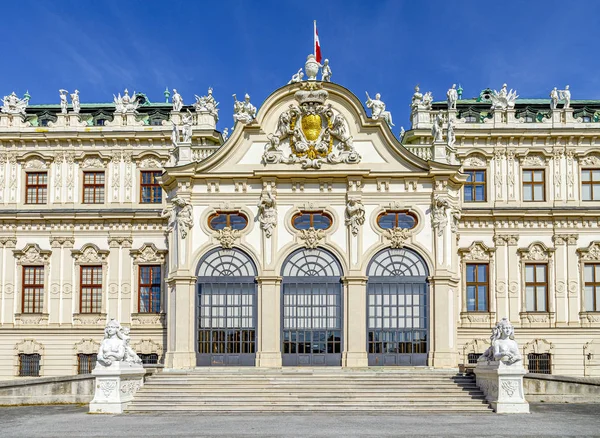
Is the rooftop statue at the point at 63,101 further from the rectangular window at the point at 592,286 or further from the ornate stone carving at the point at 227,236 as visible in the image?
the rectangular window at the point at 592,286

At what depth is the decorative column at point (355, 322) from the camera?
35812 mm

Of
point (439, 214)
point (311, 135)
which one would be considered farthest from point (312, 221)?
point (439, 214)

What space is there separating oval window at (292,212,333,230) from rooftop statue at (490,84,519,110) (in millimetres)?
12456

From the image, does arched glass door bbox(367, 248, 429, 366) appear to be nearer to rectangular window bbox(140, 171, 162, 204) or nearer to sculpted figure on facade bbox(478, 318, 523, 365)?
sculpted figure on facade bbox(478, 318, 523, 365)

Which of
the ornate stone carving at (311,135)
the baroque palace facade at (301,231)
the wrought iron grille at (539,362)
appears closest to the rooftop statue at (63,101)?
the baroque palace facade at (301,231)

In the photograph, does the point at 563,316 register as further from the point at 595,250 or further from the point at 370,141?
the point at 370,141

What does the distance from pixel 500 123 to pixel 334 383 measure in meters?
18.5

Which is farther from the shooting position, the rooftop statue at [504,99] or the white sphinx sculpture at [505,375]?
the rooftop statue at [504,99]

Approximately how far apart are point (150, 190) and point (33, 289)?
7.64 m

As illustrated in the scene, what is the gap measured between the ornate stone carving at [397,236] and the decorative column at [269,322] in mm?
4916

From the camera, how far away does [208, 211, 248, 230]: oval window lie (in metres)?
37.1

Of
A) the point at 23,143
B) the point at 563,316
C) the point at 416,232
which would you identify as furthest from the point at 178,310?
the point at 563,316

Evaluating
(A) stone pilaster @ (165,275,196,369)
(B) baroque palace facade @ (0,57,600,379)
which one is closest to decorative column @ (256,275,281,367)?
(B) baroque palace facade @ (0,57,600,379)

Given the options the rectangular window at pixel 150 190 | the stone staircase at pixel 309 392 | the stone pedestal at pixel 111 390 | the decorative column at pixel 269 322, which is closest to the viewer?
the stone pedestal at pixel 111 390
